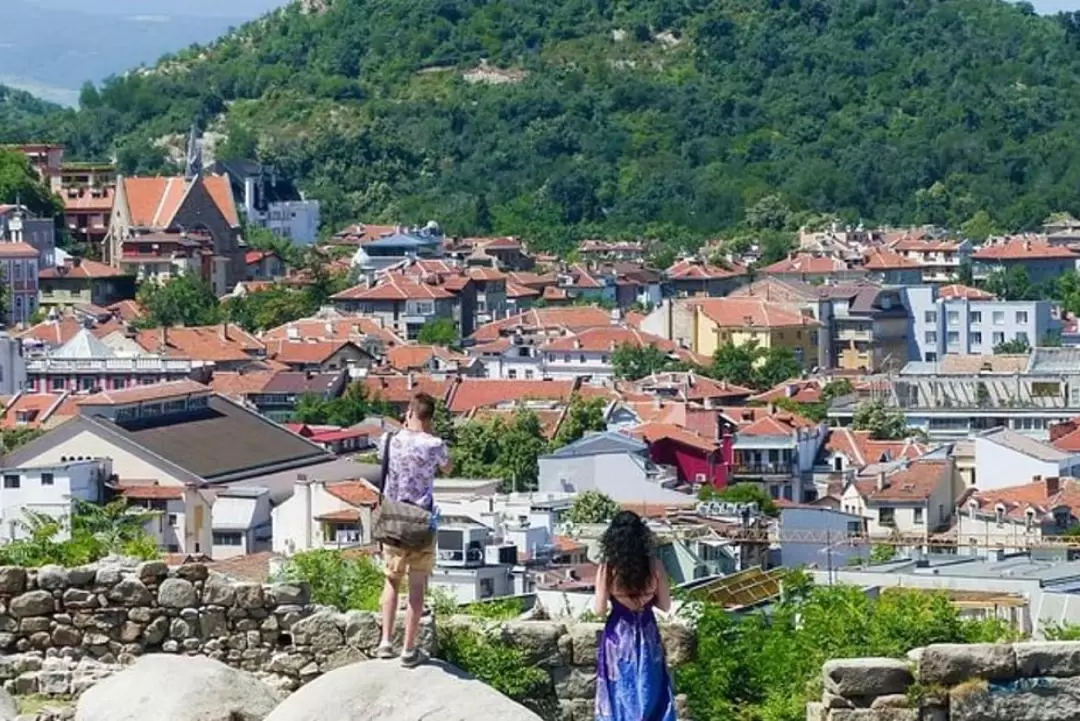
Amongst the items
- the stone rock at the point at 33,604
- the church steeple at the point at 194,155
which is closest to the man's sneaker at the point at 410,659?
the stone rock at the point at 33,604

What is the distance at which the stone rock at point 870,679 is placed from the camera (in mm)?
8273

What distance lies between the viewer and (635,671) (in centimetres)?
768

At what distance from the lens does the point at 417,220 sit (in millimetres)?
108125

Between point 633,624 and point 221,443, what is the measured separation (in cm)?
4027

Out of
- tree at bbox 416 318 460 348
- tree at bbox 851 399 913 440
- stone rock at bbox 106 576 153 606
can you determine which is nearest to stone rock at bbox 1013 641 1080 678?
stone rock at bbox 106 576 153 606

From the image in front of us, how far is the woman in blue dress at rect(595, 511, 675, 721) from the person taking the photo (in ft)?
25.2

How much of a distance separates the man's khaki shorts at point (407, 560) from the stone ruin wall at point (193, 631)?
1.32ft

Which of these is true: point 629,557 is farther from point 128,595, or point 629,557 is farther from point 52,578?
point 52,578

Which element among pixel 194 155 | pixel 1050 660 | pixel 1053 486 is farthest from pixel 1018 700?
pixel 194 155

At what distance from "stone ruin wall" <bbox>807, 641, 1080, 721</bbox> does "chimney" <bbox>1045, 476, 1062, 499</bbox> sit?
35.5 metres

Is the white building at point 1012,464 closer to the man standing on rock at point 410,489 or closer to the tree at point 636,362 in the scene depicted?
the tree at point 636,362

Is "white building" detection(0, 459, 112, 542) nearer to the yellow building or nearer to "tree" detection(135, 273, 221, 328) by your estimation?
"tree" detection(135, 273, 221, 328)

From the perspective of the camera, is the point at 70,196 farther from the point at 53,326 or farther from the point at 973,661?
the point at 973,661

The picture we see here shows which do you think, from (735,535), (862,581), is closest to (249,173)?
(735,535)
